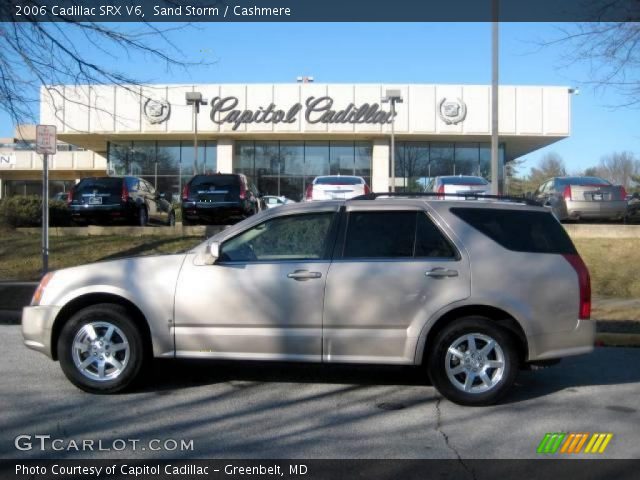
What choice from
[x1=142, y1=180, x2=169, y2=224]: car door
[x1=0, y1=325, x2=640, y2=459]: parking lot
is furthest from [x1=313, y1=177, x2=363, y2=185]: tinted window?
[x1=0, y1=325, x2=640, y2=459]: parking lot

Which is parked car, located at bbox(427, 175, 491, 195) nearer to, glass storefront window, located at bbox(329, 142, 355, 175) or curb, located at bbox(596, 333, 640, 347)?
curb, located at bbox(596, 333, 640, 347)

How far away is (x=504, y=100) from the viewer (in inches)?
1304

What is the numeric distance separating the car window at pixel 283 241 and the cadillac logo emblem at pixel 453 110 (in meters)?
28.2

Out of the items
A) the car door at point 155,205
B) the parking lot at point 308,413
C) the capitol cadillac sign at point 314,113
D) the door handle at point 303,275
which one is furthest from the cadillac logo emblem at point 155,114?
the door handle at point 303,275

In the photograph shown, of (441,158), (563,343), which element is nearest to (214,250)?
(563,343)

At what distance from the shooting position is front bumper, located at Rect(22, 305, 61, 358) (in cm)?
585

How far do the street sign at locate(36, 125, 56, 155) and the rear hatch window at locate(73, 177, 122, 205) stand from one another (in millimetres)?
5456

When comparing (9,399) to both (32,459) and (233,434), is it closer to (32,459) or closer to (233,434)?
(32,459)

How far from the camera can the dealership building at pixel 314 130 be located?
32844mm

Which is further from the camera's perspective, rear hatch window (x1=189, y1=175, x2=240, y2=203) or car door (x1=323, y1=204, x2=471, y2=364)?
rear hatch window (x1=189, y1=175, x2=240, y2=203)

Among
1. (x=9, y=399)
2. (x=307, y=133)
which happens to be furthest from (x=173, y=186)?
(x=9, y=399)

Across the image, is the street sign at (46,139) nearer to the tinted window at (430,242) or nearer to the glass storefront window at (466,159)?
the tinted window at (430,242)

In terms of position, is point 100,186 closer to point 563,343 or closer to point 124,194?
point 124,194

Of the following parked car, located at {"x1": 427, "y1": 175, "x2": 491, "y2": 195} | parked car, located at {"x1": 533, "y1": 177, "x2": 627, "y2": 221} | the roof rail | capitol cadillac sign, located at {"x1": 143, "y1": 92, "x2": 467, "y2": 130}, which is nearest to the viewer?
the roof rail
